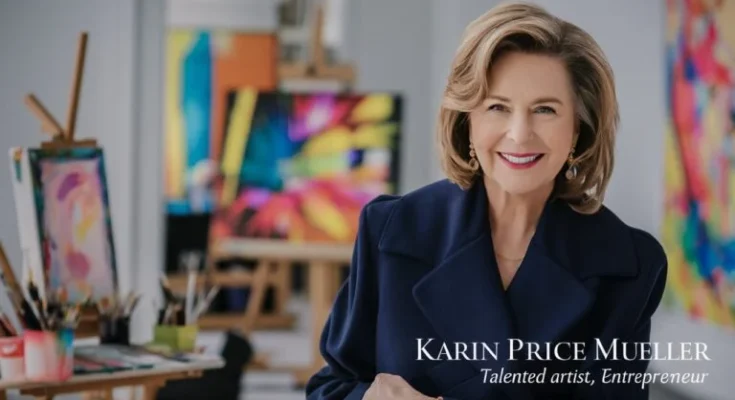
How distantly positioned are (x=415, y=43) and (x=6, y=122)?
12.8 ft

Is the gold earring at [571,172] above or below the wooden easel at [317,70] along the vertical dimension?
below

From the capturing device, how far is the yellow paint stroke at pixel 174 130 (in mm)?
9375

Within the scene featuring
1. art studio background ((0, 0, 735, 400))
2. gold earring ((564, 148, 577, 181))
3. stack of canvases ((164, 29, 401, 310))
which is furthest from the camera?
stack of canvases ((164, 29, 401, 310))

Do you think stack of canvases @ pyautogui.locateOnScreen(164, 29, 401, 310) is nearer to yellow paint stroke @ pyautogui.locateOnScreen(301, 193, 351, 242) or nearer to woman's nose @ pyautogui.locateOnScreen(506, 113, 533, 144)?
yellow paint stroke @ pyautogui.locateOnScreen(301, 193, 351, 242)

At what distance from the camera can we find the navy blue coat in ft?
4.33

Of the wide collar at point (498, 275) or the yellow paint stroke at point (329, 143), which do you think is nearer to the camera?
the wide collar at point (498, 275)

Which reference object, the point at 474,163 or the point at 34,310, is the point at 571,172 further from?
the point at 34,310

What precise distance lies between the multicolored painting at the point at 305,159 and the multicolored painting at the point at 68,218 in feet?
7.92

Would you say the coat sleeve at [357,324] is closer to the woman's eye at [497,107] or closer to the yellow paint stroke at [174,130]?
the woman's eye at [497,107]

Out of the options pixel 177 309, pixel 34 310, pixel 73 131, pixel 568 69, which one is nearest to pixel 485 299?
pixel 568 69

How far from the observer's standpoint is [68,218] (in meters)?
2.41

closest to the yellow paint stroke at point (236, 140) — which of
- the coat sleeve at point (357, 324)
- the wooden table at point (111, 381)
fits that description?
the wooden table at point (111, 381)

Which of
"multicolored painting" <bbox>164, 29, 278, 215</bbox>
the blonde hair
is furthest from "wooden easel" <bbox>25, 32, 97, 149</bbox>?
"multicolored painting" <bbox>164, 29, 278, 215</bbox>

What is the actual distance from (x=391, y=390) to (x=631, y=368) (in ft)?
1.01
